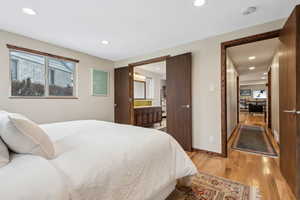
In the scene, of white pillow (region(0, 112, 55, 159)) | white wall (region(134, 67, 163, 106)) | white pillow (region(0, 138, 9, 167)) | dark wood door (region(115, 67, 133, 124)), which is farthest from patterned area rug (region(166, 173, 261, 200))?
white wall (region(134, 67, 163, 106))

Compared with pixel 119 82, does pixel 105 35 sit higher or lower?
higher

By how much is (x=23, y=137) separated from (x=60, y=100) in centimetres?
275

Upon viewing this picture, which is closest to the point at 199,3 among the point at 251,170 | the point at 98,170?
the point at 98,170

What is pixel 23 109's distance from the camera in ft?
8.82

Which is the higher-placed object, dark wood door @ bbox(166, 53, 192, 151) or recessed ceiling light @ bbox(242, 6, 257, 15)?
recessed ceiling light @ bbox(242, 6, 257, 15)

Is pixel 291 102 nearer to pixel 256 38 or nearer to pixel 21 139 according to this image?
pixel 256 38

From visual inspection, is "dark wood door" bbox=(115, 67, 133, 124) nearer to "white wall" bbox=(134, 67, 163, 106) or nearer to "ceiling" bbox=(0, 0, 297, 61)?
"ceiling" bbox=(0, 0, 297, 61)

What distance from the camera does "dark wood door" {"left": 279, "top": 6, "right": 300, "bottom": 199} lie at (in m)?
1.42

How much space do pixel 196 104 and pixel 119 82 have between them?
2.41 meters

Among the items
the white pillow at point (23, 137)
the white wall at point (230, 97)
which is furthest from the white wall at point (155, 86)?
the white pillow at point (23, 137)

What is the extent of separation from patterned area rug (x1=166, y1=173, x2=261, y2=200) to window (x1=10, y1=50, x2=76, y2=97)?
319cm

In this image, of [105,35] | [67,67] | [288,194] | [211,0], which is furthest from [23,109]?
[288,194]

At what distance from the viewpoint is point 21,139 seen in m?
0.80

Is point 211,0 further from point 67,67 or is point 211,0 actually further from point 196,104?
point 67,67
